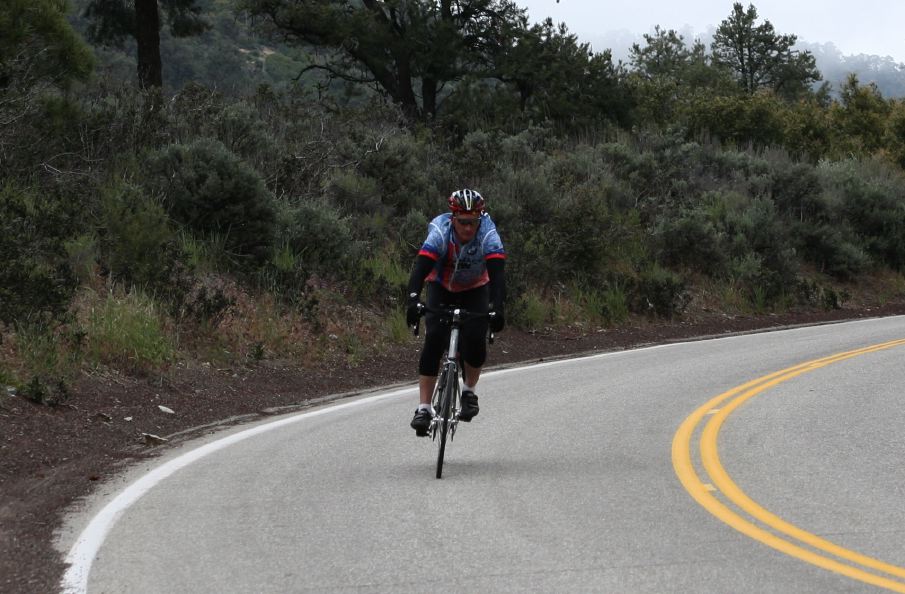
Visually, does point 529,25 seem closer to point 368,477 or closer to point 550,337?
point 550,337

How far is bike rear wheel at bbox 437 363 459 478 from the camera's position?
837 cm

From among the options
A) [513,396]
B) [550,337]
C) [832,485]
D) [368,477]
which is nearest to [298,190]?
[550,337]

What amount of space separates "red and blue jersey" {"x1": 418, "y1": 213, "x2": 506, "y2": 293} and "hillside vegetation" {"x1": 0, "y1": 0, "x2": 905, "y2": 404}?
167 inches

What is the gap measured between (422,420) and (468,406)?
38cm

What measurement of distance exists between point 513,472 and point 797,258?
2087 centimetres

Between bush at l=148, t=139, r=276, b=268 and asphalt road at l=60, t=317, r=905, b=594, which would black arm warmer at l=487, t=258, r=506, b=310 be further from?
bush at l=148, t=139, r=276, b=268

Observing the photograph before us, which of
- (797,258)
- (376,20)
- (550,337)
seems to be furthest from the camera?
(376,20)

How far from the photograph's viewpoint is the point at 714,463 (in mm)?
8820

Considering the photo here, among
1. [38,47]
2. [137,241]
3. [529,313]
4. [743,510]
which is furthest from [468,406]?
[529,313]

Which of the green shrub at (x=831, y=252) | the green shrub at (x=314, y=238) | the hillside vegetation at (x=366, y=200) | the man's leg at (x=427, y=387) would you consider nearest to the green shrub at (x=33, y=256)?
the hillside vegetation at (x=366, y=200)


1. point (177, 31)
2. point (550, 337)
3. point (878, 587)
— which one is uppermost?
point (177, 31)

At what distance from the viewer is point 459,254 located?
8984 mm

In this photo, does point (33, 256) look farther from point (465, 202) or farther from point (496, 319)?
point (496, 319)

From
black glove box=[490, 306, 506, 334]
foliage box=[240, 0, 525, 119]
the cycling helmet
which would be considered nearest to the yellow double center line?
black glove box=[490, 306, 506, 334]
